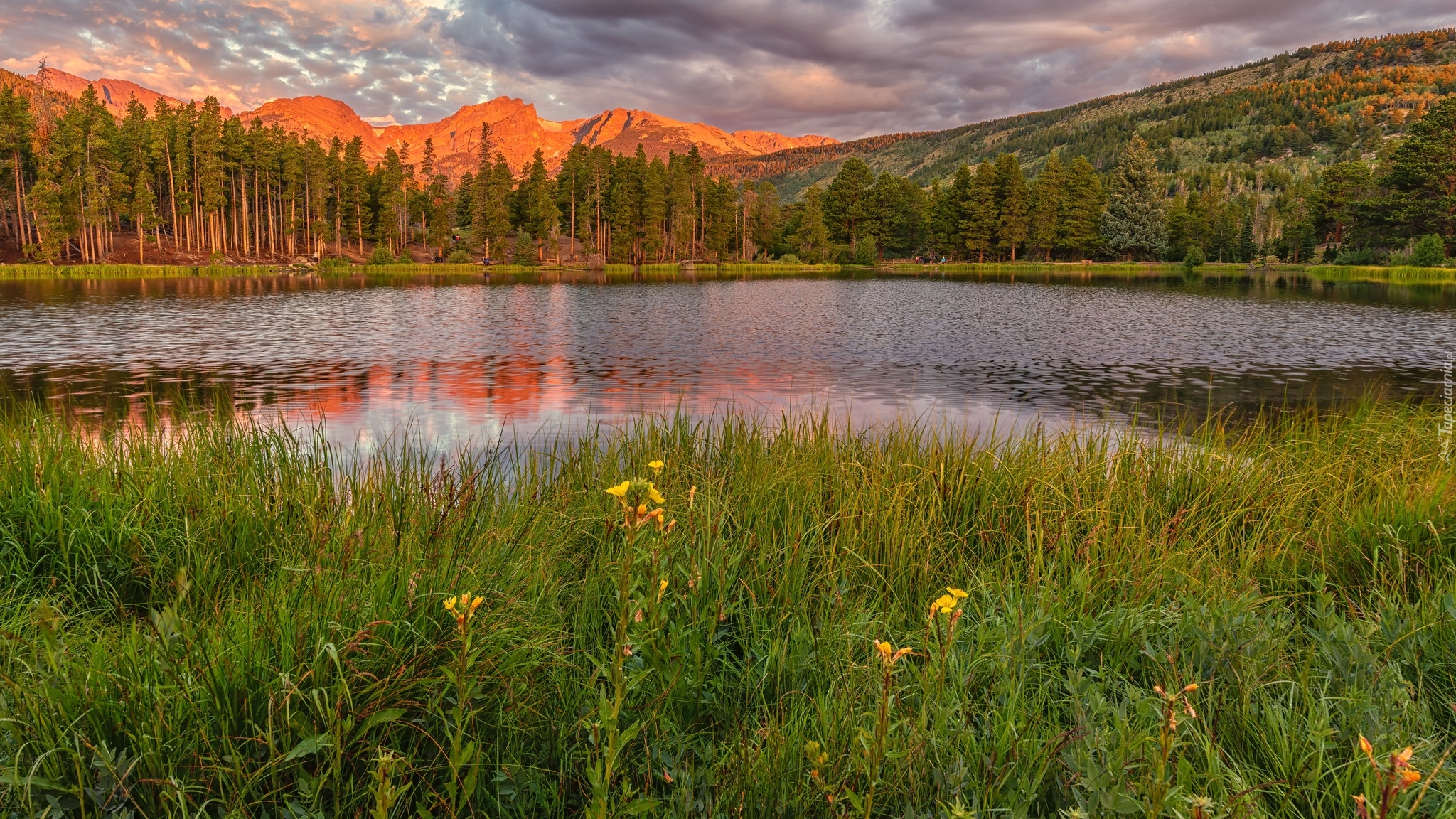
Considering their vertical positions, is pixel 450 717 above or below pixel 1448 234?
below

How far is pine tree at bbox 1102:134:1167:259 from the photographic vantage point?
95562 millimetres

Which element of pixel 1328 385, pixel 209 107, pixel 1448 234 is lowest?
pixel 1328 385

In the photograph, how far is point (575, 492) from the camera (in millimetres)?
6109

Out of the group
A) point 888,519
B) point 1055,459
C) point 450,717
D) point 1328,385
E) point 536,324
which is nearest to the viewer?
point 450,717

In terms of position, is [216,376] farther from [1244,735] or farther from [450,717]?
[1244,735]

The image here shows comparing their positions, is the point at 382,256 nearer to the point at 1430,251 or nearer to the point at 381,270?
the point at 381,270

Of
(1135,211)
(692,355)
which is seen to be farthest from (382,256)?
(1135,211)

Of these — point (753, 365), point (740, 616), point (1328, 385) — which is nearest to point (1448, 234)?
point (1328, 385)

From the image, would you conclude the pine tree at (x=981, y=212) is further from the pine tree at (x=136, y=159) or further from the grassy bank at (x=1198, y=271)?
the pine tree at (x=136, y=159)

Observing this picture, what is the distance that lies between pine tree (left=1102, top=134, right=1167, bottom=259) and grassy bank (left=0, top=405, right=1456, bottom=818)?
103 metres

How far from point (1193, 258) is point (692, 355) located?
87.5 m

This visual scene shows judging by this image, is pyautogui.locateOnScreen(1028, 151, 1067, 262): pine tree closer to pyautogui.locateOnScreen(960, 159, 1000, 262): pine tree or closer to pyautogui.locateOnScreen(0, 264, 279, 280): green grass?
pyautogui.locateOnScreen(960, 159, 1000, 262): pine tree

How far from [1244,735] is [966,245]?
111m

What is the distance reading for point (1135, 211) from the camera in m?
95.6
